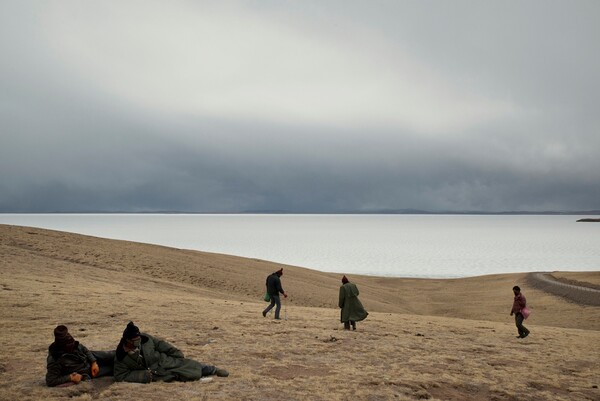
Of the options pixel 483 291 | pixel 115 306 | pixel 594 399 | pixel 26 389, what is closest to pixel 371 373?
pixel 594 399

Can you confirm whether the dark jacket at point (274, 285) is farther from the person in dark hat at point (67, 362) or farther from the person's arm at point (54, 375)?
the person's arm at point (54, 375)

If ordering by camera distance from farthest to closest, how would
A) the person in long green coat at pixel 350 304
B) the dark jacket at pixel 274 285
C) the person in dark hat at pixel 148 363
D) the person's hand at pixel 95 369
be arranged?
1. the dark jacket at pixel 274 285
2. the person in long green coat at pixel 350 304
3. the person in dark hat at pixel 148 363
4. the person's hand at pixel 95 369

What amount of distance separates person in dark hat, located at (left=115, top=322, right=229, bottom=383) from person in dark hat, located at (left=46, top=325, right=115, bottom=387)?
609 mm

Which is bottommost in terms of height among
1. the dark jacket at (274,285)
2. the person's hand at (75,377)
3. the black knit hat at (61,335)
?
the person's hand at (75,377)

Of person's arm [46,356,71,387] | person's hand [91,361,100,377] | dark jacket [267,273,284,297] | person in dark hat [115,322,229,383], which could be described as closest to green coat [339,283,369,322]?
dark jacket [267,273,284,297]

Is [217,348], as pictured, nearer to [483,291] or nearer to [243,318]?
[243,318]

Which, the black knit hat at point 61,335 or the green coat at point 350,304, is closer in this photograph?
the black knit hat at point 61,335

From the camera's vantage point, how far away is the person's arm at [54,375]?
10156 mm

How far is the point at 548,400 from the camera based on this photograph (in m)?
11.6

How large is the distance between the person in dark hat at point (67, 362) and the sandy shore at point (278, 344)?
29 cm

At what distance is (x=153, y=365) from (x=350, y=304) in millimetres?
9381

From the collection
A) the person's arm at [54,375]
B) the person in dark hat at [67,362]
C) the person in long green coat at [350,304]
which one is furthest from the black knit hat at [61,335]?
the person in long green coat at [350,304]

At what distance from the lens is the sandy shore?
11.1 metres

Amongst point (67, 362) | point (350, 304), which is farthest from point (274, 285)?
point (67, 362)
